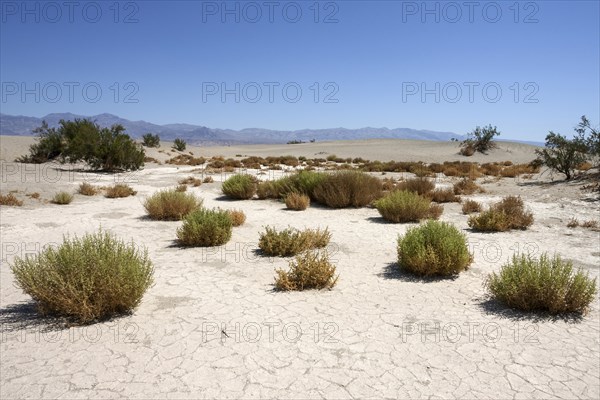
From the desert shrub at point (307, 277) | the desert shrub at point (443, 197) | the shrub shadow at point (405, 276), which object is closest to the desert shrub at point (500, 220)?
the desert shrub at point (443, 197)

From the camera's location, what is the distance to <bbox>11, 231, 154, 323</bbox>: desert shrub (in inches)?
186

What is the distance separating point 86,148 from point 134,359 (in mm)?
22708

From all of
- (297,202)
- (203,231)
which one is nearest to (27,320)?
(203,231)

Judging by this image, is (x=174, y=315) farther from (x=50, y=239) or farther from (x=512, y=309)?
(x=50, y=239)

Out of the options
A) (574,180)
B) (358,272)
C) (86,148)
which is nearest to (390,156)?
(574,180)

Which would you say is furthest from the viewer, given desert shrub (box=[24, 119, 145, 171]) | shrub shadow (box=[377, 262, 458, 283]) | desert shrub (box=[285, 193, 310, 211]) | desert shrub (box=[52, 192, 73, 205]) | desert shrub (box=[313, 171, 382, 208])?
desert shrub (box=[24, 119, 145, 171])

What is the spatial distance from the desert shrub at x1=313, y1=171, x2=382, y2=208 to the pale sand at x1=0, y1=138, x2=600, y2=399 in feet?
17.3

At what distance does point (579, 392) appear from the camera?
3.60 m

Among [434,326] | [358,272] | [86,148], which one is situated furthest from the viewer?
[86,148]

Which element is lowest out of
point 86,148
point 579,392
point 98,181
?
point 579,392

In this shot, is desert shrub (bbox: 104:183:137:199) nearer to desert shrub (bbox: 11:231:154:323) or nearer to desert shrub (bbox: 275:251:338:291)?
desert shrub (bbox: 11:231:154:323)

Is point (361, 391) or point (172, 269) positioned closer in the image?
point (361, 391)

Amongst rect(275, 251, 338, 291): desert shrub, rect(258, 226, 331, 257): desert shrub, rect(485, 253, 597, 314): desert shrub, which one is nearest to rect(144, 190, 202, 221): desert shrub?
rect(258, 226, 331, 257): desert shrub

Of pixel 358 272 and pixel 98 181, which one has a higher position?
pixel 98 181
